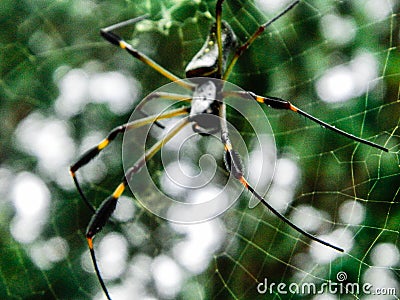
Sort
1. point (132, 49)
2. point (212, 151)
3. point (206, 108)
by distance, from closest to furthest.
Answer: point (206, 108), point (132, 49), point (212, 151)

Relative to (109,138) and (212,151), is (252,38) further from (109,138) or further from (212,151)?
(212,151)

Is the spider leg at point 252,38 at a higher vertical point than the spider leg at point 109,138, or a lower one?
higher

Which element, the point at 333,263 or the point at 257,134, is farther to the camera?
the point at 257,134

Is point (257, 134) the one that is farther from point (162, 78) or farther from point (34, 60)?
point (34, 60)

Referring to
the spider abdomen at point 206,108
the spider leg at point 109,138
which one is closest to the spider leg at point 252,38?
the spider abdomen at point 206,108

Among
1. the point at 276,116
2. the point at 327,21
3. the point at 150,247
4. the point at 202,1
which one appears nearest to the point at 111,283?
the point at 150,247

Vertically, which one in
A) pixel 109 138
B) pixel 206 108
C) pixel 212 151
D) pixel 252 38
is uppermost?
pixel 252 38

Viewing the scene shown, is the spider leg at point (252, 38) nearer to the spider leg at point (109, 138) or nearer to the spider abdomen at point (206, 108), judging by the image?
the spider abdomen at point (206, 108)

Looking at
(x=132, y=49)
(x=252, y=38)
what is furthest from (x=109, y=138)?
(x=252, y=38)
